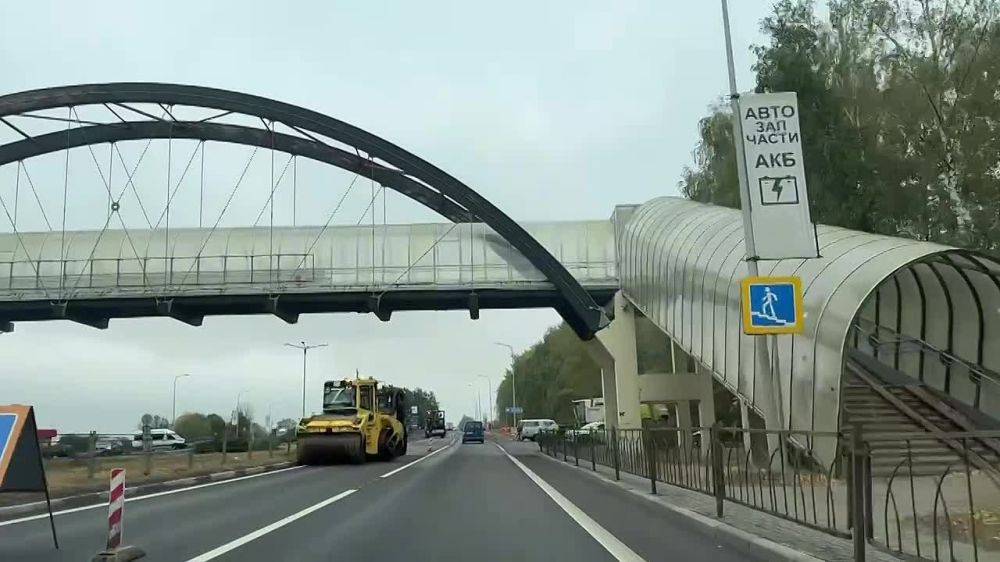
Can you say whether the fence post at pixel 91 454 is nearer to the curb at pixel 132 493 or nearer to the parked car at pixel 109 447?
the parked car at pixel 109 447

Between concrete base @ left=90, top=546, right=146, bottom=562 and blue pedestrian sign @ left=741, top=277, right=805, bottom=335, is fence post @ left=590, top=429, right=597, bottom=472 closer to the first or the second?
blue pedestrian sign @ left=741, top=277, right=805, bottom=335

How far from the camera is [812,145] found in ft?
107

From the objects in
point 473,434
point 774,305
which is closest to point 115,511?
point 774,305

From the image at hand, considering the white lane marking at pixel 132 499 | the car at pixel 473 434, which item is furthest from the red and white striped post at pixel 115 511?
the car at pixel 473 434

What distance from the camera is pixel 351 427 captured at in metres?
32.3

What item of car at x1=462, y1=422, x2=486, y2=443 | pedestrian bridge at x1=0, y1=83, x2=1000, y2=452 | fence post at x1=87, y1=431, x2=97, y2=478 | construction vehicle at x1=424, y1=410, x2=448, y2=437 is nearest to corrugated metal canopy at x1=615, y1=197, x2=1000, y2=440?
pedestrian bridge at x1=0, y1=83, x2=1000, y2=452

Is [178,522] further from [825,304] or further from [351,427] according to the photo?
[351,427]

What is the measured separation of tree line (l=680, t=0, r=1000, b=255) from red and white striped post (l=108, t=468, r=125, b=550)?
27701mm

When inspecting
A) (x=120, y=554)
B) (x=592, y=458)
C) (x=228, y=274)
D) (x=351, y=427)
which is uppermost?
(x=228, y=274)

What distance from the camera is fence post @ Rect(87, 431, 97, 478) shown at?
25.1 meters

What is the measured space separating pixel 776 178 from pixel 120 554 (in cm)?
1189

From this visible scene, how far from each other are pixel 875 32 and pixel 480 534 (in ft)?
104

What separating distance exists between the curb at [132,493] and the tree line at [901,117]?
22.5m

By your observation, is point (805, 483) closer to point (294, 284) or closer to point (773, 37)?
point (773, 37)
